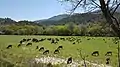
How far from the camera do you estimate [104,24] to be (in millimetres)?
5105

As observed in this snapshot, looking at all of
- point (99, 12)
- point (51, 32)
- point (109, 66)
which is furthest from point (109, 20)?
point (51, 32)

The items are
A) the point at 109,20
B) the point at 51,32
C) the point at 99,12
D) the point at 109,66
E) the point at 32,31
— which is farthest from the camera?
the point at 32,31

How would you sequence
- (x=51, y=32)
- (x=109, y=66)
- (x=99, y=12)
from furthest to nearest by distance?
(x=51, y=32) → (x=109, y=66) → (x=99, y=12)

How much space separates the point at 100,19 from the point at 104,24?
23 centimetres

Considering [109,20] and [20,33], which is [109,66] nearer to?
[109,20]

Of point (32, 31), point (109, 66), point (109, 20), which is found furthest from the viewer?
point (32, 31)

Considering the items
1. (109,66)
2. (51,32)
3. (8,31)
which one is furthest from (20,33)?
(109,66)

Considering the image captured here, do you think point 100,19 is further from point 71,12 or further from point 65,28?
point 65,28

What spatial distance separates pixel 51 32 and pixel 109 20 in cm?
11218

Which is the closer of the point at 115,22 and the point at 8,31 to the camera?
the point at 115,22

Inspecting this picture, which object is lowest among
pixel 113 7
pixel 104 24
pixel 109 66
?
pixel 109 66

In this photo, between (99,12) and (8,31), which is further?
(8,31)

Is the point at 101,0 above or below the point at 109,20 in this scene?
above

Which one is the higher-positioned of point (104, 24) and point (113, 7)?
point (113, 7)
